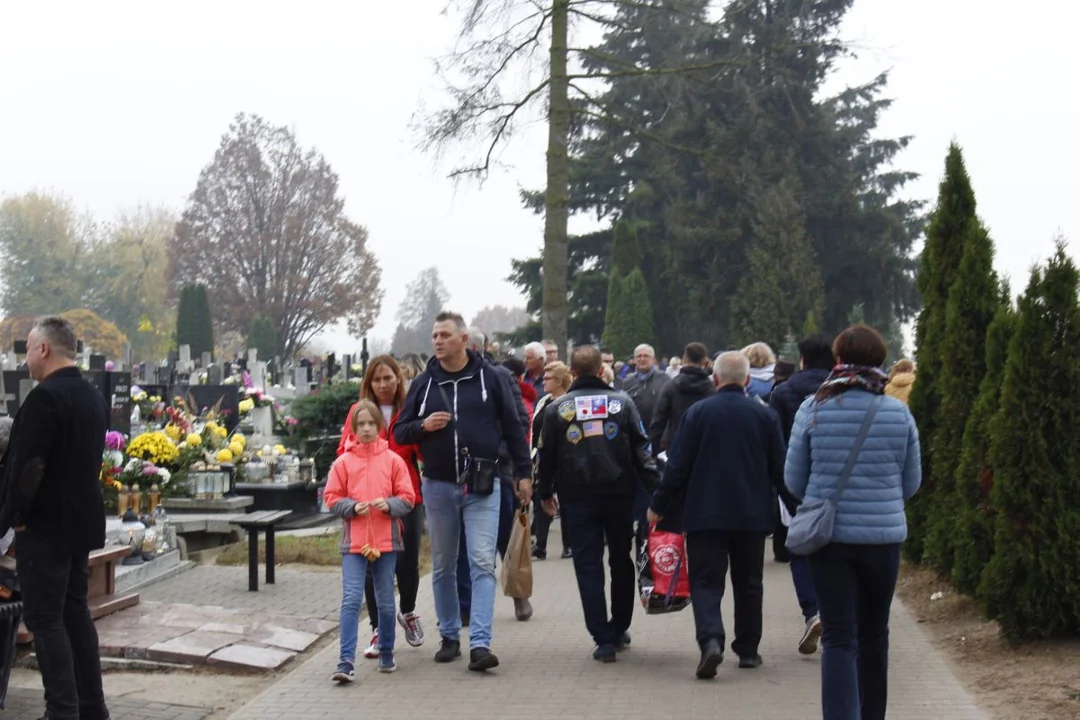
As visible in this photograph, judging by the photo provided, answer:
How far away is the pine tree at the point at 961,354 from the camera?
10.7m

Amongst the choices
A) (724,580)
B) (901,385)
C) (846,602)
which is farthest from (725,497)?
(901,385)

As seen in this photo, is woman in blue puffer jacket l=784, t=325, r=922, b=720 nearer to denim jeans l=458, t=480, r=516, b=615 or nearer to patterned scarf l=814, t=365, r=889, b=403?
patterned scarf l=814, t=365, r=889, b=403

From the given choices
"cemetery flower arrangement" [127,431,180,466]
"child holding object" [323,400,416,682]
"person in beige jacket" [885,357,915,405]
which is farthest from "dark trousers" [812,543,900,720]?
"cemetery flower arrangement" [127,431,180,466]

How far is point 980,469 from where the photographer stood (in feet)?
31.1

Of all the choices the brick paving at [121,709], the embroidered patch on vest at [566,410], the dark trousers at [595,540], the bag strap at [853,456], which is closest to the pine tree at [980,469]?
the dark trousers at [595,540]

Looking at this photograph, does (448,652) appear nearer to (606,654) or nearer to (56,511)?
(606,654)

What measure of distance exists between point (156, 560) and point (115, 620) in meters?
2.35

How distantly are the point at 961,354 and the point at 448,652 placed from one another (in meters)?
4.76

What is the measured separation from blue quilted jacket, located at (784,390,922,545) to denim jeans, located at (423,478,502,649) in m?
2.74

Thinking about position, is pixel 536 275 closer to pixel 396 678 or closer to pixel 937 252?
pixel 937 252

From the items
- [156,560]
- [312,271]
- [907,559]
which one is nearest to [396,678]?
[156,560]

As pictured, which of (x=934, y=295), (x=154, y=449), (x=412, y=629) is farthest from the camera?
(x=154, y=449)

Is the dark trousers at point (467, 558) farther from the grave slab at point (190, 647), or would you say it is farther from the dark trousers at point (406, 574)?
the grave slab at point (190, 647)

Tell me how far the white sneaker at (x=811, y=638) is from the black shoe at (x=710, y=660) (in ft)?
2.88
